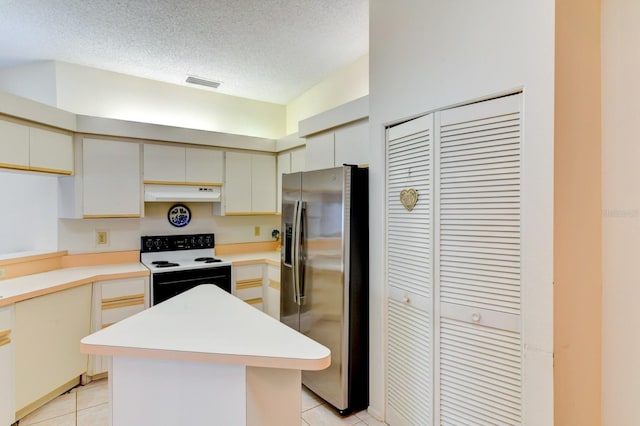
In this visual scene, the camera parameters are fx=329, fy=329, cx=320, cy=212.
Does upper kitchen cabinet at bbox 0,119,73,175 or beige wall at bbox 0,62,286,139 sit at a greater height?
beige wall at bbox 0,62,286,139

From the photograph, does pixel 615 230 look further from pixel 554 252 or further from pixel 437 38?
pixel 437 38

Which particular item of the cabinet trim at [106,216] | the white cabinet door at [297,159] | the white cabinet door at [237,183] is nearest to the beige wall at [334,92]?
the white cabinet door at [297,159]

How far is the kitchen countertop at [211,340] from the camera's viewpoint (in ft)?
4.00

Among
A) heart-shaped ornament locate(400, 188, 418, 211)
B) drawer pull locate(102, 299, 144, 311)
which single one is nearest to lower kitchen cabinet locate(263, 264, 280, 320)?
drawer pull locate(102, 299, 144, 311)

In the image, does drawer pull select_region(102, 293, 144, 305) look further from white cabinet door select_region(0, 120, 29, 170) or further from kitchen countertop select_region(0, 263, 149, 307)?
white cabinet door select_region(0, 120, 29, 170)

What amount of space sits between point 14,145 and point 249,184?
206 centimetres

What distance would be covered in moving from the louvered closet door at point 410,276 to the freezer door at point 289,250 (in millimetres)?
848

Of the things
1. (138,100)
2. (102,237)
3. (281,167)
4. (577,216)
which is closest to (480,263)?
(577,216)

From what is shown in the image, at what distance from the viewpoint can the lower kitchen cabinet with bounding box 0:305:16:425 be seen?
2068mm

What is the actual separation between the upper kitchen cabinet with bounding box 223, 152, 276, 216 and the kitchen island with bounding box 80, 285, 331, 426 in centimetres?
240

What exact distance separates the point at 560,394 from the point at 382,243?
1142 millimetres

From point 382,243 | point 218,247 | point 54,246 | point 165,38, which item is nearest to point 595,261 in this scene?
point 382,243

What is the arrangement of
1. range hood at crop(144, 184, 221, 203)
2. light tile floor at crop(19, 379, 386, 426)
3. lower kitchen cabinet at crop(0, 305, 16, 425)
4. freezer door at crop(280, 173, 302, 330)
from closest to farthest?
1. lower kitchen cabinet at crop(0, 305, 16, 425)
2. light tile floor at crop(19, 379, 386, 426)
3. freezer door at crop(280, 173, 302, 330)
4. range hood at crop(144, 184, 221, 203)

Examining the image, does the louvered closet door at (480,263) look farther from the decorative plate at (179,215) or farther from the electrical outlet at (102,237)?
the electrical outlet at (102,237)
